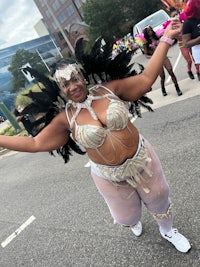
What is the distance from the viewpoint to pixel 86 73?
2080 millimetres

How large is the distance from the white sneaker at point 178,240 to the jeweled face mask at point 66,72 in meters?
1.68

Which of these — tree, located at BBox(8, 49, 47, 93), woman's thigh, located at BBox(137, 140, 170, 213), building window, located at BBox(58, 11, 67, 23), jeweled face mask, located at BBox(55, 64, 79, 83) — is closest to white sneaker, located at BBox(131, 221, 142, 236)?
woman's thigh, located at BBox(137, 140, 170, 213)

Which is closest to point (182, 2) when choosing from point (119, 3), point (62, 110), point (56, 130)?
point (62, 110)

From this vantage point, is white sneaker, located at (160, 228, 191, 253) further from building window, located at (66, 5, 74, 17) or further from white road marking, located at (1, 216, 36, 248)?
building window, located at (66, 5, 74, 17)

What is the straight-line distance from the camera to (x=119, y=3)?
122 ft

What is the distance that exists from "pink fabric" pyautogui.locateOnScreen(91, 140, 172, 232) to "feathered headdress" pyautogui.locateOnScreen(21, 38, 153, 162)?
612 millimetres

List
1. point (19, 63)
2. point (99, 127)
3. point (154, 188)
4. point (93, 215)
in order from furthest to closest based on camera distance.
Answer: point (19, 63), point (93, 215), point (154, 188), point (99, 127)

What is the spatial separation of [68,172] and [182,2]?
154 inches

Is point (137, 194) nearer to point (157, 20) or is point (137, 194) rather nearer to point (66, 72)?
point (66, 72)

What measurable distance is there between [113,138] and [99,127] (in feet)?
0.43

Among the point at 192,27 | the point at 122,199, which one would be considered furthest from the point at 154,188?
the point at 192,27

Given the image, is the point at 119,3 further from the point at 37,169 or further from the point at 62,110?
the point at 62,110

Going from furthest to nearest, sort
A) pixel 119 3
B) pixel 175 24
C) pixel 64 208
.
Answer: pixel 119 3 < pixel 64 208 < pixel 175 24

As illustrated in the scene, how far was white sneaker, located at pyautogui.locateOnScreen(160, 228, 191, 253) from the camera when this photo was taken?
2.45 m
